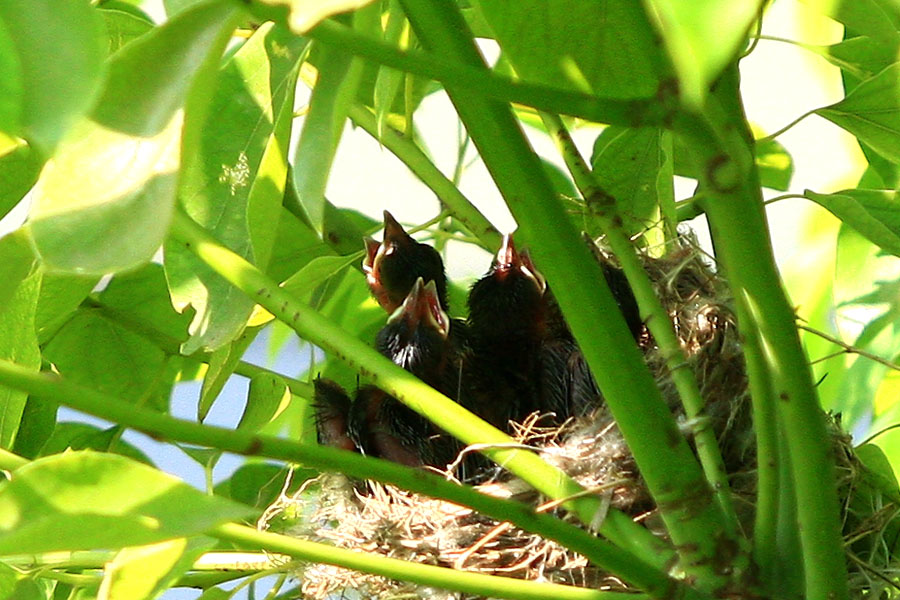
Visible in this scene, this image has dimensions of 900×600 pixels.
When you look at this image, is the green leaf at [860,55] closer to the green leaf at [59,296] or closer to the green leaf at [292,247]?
the green leaf at [292,247]

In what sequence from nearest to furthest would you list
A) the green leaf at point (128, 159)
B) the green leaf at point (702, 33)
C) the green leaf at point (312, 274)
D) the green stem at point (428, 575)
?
the green leaf at point (702, 33) → the green leaf at point (128, 159) → the green stem at point (428, 575) → the green leaf at point (312, 274)

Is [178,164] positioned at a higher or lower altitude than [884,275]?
lower

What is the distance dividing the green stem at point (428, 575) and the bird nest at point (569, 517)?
14 cm

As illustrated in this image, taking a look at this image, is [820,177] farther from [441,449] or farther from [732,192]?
[732,192]

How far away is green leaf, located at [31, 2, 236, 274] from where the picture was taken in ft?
1.12

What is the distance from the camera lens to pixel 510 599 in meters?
0.48

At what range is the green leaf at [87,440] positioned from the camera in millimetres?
928

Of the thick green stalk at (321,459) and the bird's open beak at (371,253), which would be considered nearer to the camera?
the thick green stalk at (321,459)

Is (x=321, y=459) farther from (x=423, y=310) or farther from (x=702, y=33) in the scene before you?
(x=423, y=310)

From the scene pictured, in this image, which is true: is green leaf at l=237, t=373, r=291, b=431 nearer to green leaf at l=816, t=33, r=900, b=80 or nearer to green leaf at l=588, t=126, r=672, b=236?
green leaf at l=588, t=126, r=672, b=236

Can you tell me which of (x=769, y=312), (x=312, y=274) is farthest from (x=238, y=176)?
(x=769, y=312)

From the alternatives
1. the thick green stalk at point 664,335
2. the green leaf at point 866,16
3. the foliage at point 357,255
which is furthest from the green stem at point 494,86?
the thick green stalk at point 664,335

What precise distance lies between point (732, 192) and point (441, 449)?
45cm

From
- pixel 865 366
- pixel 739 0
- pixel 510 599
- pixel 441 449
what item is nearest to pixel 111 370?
pixel 441 449
